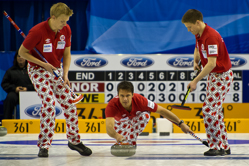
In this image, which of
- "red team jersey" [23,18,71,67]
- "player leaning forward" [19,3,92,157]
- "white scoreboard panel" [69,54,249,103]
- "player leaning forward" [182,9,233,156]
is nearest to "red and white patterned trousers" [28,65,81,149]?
"player leaning forward" [19,3,92,157]

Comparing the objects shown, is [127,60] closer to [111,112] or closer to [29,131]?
[29,131]

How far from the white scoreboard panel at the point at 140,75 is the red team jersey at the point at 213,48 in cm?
315

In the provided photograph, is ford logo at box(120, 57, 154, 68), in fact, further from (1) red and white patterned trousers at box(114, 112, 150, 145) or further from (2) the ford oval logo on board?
(1) red and white patterned trousers at box(114, 112, 150, 145)

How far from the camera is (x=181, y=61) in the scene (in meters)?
6.61

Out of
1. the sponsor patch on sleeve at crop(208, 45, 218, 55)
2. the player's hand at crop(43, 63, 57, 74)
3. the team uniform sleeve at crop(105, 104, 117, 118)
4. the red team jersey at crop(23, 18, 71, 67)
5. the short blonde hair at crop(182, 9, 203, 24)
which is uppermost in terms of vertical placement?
the short blonde hair at crop(182, 9, 203, 24)

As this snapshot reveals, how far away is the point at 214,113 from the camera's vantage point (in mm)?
3355

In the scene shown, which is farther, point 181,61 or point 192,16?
point 181,61

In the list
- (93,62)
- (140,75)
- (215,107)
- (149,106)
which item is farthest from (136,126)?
(93,62)

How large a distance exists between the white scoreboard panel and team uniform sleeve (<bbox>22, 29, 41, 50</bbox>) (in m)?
3.32

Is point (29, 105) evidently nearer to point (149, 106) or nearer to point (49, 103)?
point (49, 103)

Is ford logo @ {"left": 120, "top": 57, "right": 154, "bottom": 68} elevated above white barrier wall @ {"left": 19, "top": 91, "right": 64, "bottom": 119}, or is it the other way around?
ford logo @ {"left": 120, "top": 57, "right": 154, "bottom": 68}

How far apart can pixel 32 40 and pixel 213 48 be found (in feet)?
5.54

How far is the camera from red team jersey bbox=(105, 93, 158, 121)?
3.29 m

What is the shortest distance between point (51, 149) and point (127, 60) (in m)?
3.15
